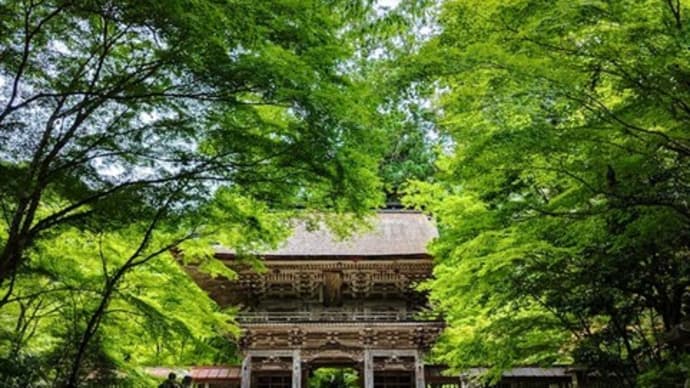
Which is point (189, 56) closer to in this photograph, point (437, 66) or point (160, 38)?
point (160, 38)

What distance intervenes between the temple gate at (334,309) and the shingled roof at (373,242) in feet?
0.11

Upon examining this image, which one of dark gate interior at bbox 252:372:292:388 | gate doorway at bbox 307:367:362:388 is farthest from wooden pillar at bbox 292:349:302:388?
gate doorway at bbox 307:367:362:388

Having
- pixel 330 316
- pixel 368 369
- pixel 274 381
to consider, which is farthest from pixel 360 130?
pixel 274 381

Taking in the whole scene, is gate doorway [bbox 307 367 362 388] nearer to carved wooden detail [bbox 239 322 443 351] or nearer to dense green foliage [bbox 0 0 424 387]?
carved wooden detail [bbox 239 322 443 351]

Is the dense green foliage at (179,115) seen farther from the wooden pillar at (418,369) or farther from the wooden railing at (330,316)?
the wooden pillar at (418,369)

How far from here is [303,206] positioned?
8.02 metres

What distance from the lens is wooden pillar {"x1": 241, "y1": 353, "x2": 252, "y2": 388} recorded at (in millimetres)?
15102

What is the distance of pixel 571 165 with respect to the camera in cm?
652

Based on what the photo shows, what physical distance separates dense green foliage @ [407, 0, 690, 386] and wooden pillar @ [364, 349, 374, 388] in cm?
571

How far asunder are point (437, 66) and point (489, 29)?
64cm

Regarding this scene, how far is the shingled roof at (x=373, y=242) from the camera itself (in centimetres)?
1579

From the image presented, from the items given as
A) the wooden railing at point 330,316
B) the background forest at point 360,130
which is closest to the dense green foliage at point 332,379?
the wooden railing at point 330,316

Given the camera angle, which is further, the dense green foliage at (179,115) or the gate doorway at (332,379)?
the gate doorway at (332,379)

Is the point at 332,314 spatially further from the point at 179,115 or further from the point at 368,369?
the point at 179,115
